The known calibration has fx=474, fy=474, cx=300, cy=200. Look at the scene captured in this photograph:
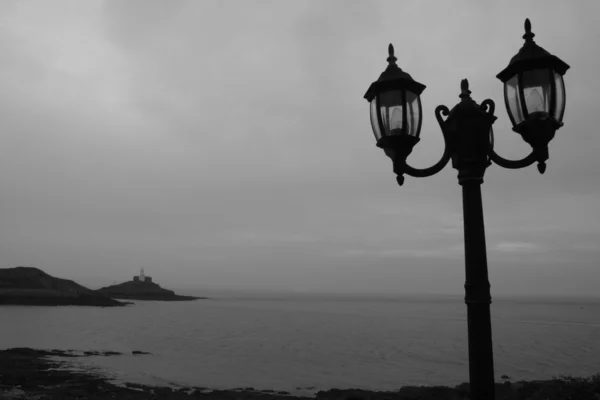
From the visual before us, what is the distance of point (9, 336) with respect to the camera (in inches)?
2324

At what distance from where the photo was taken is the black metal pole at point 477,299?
128 inches

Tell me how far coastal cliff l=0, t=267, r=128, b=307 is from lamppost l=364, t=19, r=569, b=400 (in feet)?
485

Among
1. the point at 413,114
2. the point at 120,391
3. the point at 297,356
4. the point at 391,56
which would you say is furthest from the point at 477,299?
the point at 297,356

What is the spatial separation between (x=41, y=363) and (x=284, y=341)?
31023 mm

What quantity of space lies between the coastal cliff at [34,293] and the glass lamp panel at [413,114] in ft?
485

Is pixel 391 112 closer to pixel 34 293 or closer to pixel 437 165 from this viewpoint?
pixel 437 165

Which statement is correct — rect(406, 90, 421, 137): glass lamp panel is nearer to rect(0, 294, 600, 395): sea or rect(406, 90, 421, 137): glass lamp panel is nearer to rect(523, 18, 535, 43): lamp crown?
rect(523, 18, 535, 43): lamp crown

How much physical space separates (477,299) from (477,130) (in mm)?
1317

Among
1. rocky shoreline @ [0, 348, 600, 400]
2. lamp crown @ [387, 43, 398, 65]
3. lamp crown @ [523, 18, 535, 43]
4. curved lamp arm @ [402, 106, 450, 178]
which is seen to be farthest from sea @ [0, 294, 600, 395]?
lamp crown @ [523, 18, 535, 43]

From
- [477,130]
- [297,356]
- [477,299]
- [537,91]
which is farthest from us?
[297,356]

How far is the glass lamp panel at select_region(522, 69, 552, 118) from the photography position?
361 cm

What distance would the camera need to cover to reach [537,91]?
363 centimetres

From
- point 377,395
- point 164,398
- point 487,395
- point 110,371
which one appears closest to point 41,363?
point 110,371

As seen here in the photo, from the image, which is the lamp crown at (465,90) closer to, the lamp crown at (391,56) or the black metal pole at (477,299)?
the lamp crown at (391,56)
